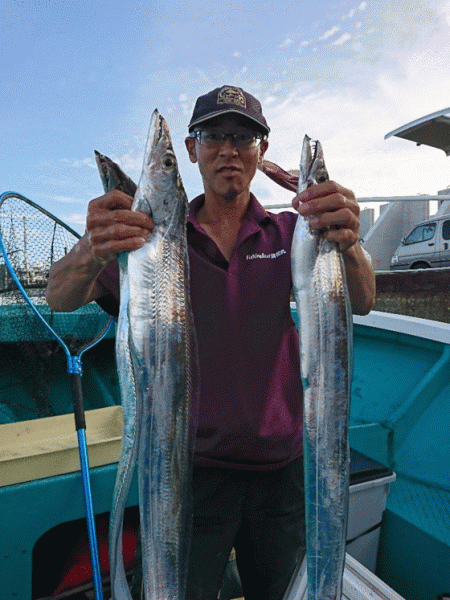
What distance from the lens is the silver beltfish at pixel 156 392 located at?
104 cm

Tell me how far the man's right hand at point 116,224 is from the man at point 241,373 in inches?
20.4

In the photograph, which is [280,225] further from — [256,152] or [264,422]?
[264,422]

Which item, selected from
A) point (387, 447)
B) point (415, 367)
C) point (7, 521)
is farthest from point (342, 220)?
point (415, 367)

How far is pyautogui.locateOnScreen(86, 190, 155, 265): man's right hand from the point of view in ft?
3.38

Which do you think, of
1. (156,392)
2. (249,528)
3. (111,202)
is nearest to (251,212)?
(111,202)

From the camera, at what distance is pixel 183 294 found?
3.64ft

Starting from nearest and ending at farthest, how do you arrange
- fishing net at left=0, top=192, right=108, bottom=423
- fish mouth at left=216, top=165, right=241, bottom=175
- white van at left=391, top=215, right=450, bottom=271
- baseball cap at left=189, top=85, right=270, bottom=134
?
baseball cap at left=189, top=85, right=270, bottom=134
fish mouth at left=216, top=165, right=241, bottom=175
fishing net at left=0, top=192, right=108, bottom=423
white van at left=391, top=215, right=450, bottom=271

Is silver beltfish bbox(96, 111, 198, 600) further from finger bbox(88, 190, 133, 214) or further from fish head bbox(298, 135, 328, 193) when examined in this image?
fish head bbox(298, 135, 328, 193)

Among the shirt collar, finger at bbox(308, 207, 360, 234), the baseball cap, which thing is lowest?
finger at bbox(308, 207, 360, 234)

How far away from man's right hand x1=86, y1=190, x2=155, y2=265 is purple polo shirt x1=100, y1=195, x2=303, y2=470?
0.58 m

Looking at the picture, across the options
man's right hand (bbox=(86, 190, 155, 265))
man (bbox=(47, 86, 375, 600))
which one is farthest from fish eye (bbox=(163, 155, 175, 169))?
man (bbox=(47, 86, 375, 600))

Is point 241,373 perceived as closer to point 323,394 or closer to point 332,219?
point 323,394

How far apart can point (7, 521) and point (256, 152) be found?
→ 6.78ft

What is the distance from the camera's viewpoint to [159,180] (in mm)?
1068
